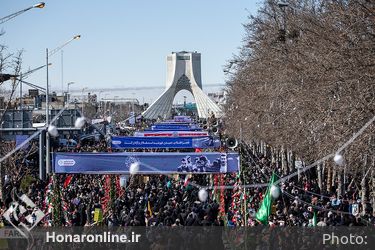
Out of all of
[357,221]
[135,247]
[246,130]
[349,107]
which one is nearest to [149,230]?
[135,247]

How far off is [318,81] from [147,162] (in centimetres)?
623

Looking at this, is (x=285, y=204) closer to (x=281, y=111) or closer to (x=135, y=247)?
(x=135, y=247)

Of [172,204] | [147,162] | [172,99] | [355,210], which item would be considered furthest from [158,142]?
[172,99]

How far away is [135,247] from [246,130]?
27323 millimetres

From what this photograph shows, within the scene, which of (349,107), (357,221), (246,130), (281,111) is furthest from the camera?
(246,130)

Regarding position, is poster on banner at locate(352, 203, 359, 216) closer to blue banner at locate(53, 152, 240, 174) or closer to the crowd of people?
the crowd of people

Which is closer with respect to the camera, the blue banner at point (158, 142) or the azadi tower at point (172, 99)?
the blue banner at point (158, 142)

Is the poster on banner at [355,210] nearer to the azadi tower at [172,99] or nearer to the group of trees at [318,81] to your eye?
the group of trees at [318,81]

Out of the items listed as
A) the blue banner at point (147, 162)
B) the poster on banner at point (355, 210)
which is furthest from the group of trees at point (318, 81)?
the blue banner at point (147, 162)

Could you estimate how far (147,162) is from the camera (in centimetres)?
1880

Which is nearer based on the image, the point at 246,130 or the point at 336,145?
the point at 336,145

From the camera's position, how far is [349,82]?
19.3 metres

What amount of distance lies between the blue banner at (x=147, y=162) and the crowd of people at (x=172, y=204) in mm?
707

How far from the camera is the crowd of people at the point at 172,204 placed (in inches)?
698
